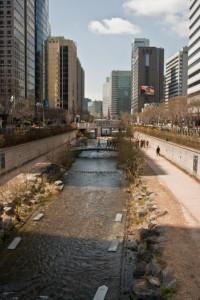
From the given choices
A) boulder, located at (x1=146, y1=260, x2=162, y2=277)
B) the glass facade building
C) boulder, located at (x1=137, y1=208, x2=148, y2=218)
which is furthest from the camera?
the glass facade building

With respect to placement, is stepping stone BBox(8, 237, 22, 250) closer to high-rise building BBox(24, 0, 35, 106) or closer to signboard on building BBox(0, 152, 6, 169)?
A: signboard on building BBox(0, 152, 6, 169)

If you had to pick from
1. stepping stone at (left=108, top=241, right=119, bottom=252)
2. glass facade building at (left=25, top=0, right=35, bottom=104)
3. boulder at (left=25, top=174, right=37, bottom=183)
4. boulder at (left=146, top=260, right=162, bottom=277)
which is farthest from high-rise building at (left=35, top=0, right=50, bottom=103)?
boulder at (left=146, top=260, right=162, bottom=277)

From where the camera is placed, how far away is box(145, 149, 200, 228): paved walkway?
A: 70.3 ft

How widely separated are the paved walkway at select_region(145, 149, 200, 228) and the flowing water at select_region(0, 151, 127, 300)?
11.6ft

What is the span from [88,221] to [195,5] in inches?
4640

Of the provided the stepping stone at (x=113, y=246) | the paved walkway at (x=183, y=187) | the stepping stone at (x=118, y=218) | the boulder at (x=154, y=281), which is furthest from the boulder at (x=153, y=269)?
the stepping stone at (x=118, y=218)

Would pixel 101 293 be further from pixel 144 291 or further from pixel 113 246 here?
pixel 113 246

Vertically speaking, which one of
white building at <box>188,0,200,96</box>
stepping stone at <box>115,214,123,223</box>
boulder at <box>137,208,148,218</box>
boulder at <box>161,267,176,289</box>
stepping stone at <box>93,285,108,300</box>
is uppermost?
white building at <box>188,0,200,96</box>

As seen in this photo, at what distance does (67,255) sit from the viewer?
58.4 ft

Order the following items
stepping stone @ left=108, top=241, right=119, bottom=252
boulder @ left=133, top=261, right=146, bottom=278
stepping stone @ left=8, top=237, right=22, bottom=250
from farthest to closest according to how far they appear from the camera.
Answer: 1. stepping stone @ left=8, top=237, right=22, bottom=250
2. stepping stone @ left=108, top=241, right=119, bottom=252
3. boulder @ left=133, top=261, right=146, bottom=278

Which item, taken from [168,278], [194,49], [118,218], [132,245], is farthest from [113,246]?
[194,49]

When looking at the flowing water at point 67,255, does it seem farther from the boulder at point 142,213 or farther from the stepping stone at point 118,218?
the boulder at point 142,213

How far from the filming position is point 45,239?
20.1 meters

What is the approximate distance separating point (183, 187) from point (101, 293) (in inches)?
668
